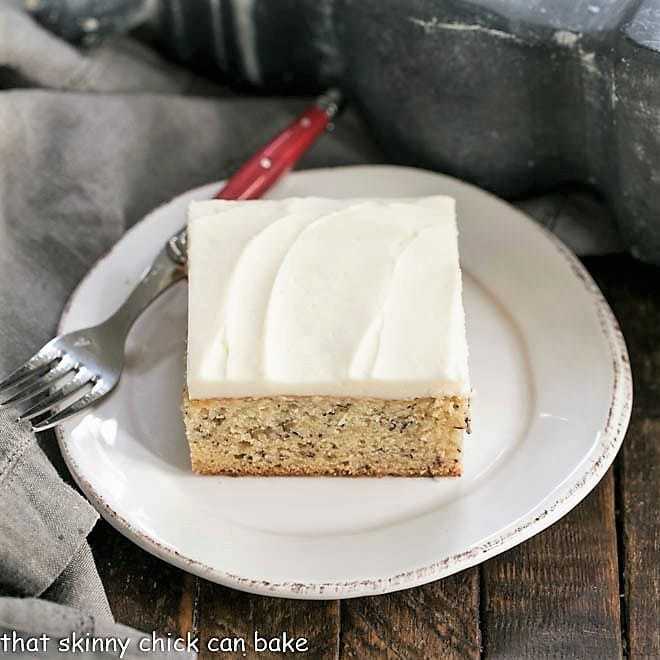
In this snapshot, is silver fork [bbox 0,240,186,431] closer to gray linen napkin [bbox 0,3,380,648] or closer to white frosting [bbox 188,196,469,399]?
gray linen napkin [bbox 0,3,380,648]

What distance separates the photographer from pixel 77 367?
1712mm

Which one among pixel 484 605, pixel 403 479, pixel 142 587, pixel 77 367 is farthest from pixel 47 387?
pixel 484 605

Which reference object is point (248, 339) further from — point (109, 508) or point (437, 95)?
→ point (437, 95)

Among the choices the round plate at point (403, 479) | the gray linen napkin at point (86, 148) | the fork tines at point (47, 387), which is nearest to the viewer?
the round plate at point (403, 479)

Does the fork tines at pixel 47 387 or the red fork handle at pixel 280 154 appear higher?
the red fork handle at pixel 280 154

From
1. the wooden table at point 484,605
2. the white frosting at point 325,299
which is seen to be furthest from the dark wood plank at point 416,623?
the white frosting at point 325,299

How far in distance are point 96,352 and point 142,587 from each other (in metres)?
0.37

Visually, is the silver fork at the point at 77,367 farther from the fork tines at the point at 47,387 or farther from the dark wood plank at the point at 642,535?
the dark wood plank at the point at 642,535

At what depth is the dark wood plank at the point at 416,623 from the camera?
1.52 metres

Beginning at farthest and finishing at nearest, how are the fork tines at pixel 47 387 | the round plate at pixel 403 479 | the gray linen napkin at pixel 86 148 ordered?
the gray linen napkin at pixel 86 148
the fork tines at pixel 47 387
the round plate at pixel 403 479

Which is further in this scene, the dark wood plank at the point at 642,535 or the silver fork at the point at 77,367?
the silver fork at the point at 77,367

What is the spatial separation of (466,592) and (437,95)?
0.83 m

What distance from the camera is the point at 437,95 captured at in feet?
6.34

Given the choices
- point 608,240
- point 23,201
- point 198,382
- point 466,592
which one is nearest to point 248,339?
point 198,382
